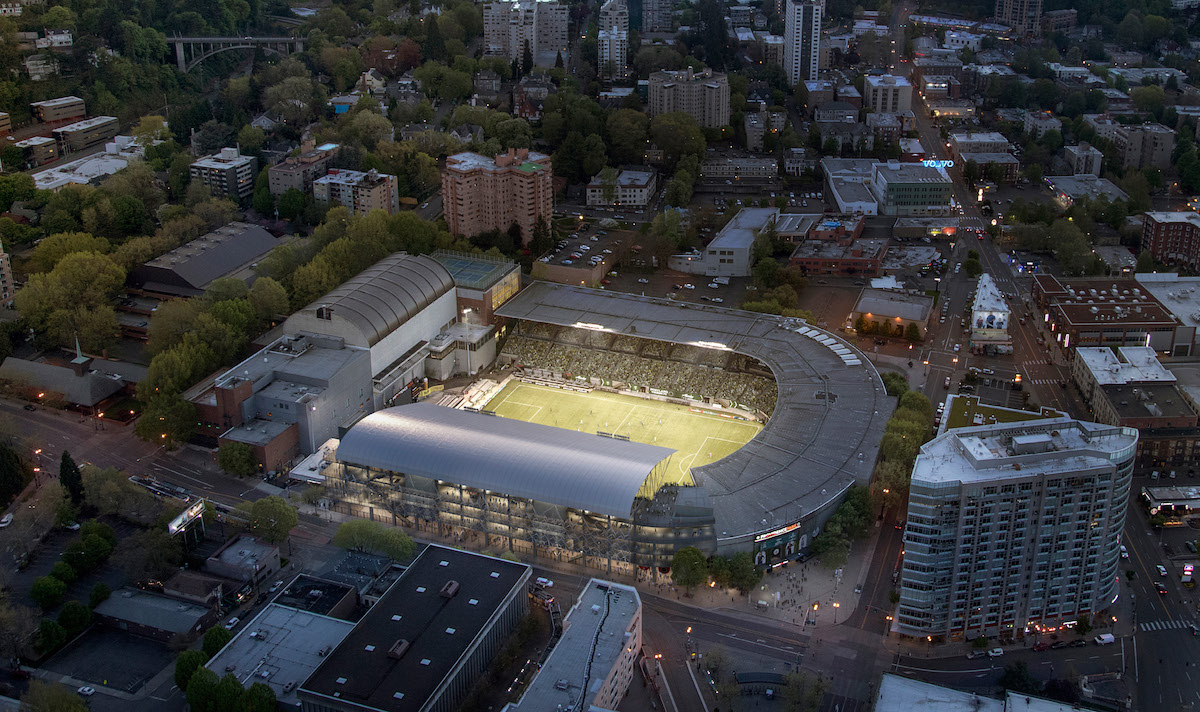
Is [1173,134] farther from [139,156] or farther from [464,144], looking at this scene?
[139,156]

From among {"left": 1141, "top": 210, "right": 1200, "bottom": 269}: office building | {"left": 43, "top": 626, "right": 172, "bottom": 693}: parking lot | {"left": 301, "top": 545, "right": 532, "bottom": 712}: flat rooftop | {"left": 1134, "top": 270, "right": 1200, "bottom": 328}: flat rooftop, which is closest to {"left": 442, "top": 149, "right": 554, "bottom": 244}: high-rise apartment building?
{"left": 301, "top": 545, "right": 532, "bottom": 712}: flat rooftop

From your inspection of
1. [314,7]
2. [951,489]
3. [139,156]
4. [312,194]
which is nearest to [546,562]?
[951,489]

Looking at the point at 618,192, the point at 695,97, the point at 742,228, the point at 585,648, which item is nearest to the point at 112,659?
the point at 585,648

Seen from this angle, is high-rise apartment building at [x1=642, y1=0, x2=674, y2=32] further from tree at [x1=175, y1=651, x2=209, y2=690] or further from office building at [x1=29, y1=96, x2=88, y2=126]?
tree at [x1=175, y1=651, x2=209, y2=690]

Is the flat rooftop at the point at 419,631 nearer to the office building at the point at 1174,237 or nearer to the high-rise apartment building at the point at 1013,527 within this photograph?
the high-rise apartment building at the point at 1013,527

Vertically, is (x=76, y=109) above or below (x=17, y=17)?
below

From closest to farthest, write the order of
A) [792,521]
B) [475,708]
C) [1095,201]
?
[475,708]
[792,521]
[1095,201]

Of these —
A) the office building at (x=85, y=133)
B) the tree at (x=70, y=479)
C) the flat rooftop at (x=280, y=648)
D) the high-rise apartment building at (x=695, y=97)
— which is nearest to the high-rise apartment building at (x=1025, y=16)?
the high-rise apartment building at (x=695, y=97)
